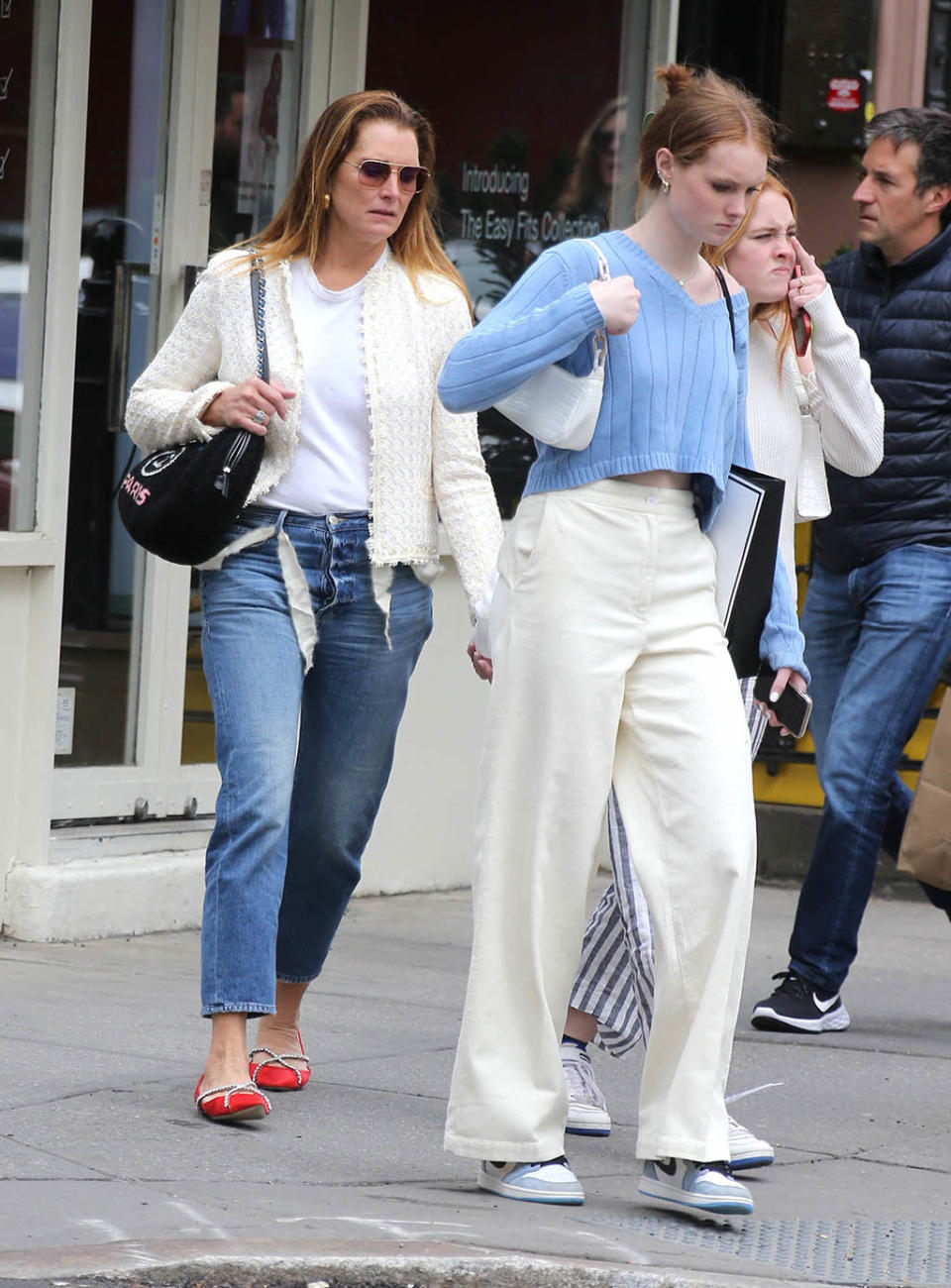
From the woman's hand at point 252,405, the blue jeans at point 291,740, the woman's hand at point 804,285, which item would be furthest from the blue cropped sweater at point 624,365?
the woman's hand at point 804,285

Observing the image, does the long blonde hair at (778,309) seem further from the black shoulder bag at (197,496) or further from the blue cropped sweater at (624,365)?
the black shoulder bag at (197,496)

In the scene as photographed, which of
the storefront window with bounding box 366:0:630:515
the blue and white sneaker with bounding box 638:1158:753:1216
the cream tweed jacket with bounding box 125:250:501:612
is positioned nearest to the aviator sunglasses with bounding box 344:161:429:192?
the cream tweed jacket with bounding box 125:250:501:612

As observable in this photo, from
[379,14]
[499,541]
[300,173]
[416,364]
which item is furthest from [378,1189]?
[379,14]

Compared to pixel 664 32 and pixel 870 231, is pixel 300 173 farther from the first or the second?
pixel 664 32

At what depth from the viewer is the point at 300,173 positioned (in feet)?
15.4

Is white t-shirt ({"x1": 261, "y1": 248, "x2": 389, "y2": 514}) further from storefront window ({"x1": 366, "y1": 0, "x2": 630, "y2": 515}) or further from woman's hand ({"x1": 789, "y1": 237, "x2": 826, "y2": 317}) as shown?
storefront window ({"x1": 366, "y1": 0, "x2": 630, "y2": 515})

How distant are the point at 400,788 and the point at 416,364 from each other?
2901mm

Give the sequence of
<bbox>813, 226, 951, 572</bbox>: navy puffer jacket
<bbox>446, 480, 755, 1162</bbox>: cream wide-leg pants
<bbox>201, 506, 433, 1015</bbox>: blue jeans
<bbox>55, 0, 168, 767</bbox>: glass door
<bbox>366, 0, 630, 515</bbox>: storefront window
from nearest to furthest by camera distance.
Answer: <bbox>446, 480, 755, 1162</bbox>: cream wide-leg pants, <bbox>201, 506, 433, 1015</bbox>: blue jeans, <bbox>813, 226, 951, 572</bbox>: navy puffer jacket, <bbox>55, 0, 168, 767</bbox>: glass door, <bbox>366, 0, 630, 515</bbox>: storefront window

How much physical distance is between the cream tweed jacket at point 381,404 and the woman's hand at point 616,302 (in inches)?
33.8

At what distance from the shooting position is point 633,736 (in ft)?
13.0

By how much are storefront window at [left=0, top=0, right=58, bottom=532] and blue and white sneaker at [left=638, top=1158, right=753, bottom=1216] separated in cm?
290

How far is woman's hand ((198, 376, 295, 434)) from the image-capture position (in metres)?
4.41

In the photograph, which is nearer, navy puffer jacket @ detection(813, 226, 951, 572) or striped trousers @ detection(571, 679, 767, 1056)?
striped trousers @ detection(571, 679, 767, 1056)

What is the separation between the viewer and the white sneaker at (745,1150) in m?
4.32
